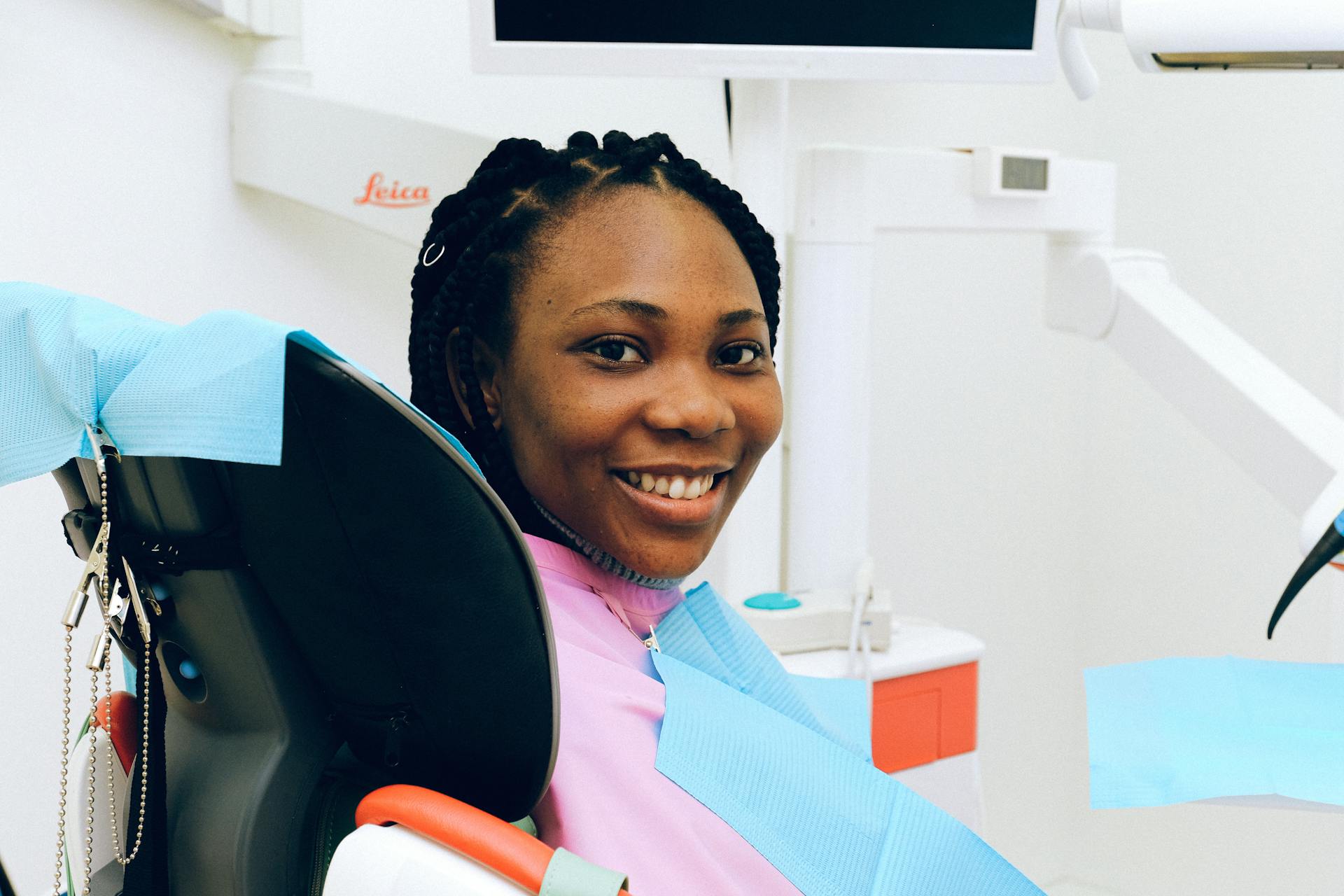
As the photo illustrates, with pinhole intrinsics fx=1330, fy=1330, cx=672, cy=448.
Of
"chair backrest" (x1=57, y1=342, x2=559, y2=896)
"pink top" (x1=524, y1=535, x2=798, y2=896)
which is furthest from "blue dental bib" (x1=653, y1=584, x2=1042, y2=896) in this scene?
"chair backrest" (x1=57, y1=342, x2=559, y2=896)

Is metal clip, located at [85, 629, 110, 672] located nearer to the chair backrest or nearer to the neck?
the chair backrest

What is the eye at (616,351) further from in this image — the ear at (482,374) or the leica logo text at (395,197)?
the leica logo text at (395,197)

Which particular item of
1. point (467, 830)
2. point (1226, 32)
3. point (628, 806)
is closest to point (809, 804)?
point (628, 806)

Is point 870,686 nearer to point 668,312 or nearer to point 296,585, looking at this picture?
point 668,312

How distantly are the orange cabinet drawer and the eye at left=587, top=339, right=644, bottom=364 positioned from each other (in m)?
0.65

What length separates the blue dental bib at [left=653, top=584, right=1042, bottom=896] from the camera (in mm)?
675

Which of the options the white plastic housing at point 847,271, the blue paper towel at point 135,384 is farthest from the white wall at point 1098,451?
the blue paper towel at point 135,384

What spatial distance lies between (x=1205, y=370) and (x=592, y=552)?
2.40ft

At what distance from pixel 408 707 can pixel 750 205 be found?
825mm

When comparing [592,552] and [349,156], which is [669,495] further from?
[349,156]

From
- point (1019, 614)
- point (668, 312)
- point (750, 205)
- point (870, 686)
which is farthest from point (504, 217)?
point (1019, 614)

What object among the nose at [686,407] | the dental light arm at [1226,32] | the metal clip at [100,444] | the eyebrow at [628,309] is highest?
the dental light arm at [1226,32]

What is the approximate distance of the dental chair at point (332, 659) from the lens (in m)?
Answer: 0.55

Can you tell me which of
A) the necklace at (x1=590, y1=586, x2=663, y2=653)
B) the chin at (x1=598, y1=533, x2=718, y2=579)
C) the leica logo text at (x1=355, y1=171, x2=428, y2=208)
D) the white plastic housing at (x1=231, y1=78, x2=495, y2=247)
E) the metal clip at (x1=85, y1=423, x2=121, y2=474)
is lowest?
the necklace at (x1=590, y1=586, x2=663, y2=653)
